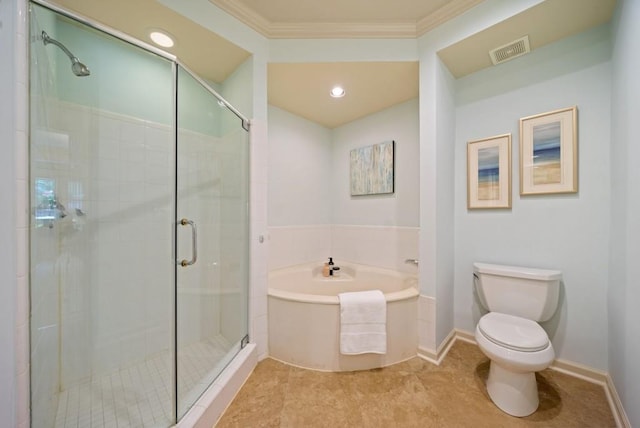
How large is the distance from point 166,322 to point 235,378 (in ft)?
2.16

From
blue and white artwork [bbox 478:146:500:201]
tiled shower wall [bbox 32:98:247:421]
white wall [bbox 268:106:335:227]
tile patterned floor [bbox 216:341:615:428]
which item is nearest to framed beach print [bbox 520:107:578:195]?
blue and white artwork [bbox 478:146:500:201]

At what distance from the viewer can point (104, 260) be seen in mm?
1508

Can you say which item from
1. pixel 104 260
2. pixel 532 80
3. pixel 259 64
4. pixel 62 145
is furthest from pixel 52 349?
pixel 532 80

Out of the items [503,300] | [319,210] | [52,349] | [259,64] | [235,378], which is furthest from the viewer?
[319,210]

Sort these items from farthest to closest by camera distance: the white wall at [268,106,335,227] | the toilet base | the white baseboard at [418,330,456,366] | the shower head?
the white wall at [268,106,335,227]
the white baseboard at [418,330,456,366]
the toilet base
the shower head

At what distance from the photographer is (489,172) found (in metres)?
A: 1.90

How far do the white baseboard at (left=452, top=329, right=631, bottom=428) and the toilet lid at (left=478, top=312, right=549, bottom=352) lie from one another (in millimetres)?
477

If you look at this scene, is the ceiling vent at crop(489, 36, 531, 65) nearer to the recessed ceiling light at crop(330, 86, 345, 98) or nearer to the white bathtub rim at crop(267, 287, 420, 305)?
the recessed ceiling light at crop(330, 86, 345, 98)

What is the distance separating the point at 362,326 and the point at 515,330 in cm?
90

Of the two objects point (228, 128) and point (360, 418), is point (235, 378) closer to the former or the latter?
point (360, 418)

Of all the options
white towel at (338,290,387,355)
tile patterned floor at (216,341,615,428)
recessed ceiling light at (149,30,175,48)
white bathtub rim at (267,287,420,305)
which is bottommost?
tile patterned floor at (216,341,615,428)

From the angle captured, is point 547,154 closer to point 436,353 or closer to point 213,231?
point 436,353

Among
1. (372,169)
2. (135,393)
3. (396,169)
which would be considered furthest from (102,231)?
(396,169)

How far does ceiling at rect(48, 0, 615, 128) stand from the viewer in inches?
55.4
